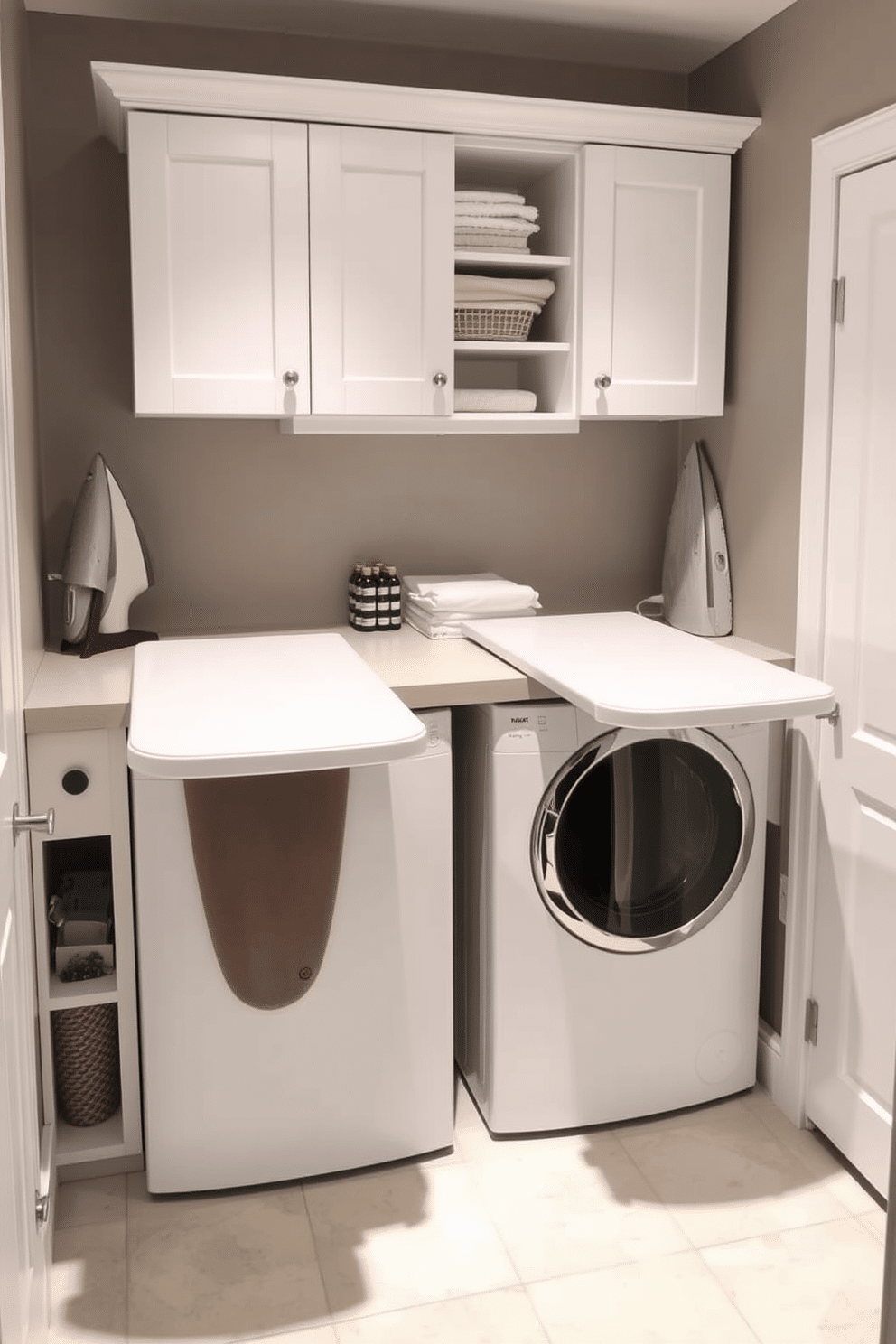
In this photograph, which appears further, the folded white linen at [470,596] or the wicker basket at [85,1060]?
the folded white linen at [470,596]

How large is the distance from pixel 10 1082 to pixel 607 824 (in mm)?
1280

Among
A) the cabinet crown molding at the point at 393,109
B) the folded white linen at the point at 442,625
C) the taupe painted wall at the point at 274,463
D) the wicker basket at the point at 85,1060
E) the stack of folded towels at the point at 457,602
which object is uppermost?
the cabinet crown molding at the point at 393,109

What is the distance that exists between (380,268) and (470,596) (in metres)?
0.76

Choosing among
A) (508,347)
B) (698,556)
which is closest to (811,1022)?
(698,556)

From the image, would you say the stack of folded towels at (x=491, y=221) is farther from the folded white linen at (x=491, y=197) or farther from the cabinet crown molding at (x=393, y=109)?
the cabinet crown molding at (x=393, y=109)

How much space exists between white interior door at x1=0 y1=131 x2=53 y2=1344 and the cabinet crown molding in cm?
73

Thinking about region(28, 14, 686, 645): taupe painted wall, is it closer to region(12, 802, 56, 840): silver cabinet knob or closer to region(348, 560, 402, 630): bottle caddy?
region(348, 560, 402, 630): bottle caddy

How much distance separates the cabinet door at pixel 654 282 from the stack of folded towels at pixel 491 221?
0.14 metres

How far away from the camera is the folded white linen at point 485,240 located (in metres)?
2.66

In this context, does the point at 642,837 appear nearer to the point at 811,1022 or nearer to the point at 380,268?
the point at 811,1022

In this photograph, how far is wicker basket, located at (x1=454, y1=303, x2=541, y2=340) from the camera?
2707 millimetres

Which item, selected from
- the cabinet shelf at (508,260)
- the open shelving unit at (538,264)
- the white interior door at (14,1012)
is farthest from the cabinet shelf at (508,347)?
the white interior door at (14,1012)

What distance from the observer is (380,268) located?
2.57 metres

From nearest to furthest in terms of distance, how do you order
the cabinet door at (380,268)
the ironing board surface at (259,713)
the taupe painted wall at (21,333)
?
1. the ironing board surface at (259,713)
2. the taupe painted wall at (21,333)
3. the cabinet door at (380,268)
